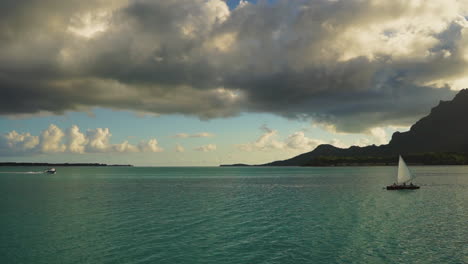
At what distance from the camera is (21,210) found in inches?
2864

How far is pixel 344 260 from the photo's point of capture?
34.2m

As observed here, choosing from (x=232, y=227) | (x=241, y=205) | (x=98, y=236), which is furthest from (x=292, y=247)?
(x=241, y=205)

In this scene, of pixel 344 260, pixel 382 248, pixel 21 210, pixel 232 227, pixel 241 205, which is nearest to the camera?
pixel 344 260

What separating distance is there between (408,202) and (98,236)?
72850 millimetres

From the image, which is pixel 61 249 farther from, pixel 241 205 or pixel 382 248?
pixel 241 205

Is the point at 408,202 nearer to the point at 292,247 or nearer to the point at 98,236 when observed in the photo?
the point at 292,247

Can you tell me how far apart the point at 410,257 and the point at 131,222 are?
42.4m

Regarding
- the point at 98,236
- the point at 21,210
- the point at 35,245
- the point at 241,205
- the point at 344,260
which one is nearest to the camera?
the point at 344,260

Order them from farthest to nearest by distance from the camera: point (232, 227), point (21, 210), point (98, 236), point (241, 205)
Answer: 1. point (241, 205)
2. point (21, 210)
3. point (232, 227)
4. point (98, 236)

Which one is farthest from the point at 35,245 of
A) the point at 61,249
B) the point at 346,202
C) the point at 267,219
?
the point at 346,202

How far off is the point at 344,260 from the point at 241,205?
45912 mm

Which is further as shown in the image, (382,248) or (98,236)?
(98,236)

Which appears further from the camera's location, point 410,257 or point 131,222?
point 131,222

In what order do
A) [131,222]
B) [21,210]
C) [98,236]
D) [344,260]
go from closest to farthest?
1. [344,260]
2. [98,236]
3. [131,222]
4. [21,210]
